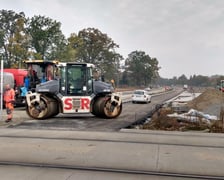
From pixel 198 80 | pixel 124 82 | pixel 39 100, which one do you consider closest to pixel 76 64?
pixel 39 100

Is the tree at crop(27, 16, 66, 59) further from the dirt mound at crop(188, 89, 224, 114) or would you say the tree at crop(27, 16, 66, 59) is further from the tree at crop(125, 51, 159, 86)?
the tree at crop(125, 51, 159, 86)

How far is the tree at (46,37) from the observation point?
68.1 metres

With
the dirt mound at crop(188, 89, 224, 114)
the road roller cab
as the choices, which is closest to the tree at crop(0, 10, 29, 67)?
the dirt mound at crop(188, 89, 224, 114)

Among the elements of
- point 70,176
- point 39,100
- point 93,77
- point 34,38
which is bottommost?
point 70,176

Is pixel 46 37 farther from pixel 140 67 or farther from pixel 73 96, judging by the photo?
pixel 140 67

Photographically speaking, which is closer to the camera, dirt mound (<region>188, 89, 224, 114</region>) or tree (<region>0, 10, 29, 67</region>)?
dirt mound (<region>188, 89, 224, 114</region>)

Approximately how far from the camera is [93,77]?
1816 centimetres

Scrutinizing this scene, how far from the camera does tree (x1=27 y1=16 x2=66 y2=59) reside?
68.1 meters

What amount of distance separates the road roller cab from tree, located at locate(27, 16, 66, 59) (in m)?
50.8

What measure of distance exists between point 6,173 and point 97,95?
11598 mm

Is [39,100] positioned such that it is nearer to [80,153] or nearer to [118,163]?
[80,153]

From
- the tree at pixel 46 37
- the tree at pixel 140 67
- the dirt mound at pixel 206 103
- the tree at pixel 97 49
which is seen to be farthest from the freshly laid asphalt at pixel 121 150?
the tree at pixel 140 67

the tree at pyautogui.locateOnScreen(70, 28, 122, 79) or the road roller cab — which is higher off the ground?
the tree at pyautogui.locateOnScreen(70, 28, 122, 79)

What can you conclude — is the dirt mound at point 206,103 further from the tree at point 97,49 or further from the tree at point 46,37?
the tree at point 97,49
